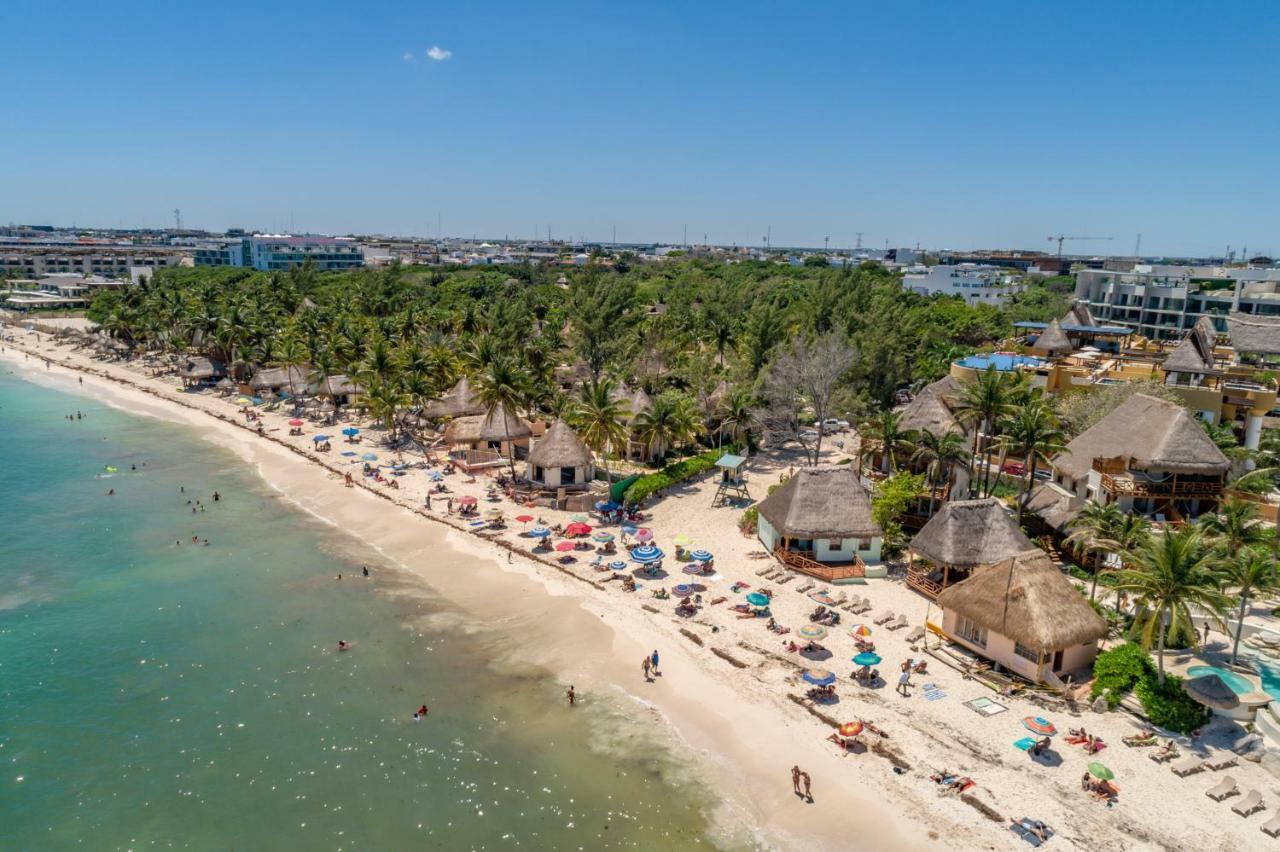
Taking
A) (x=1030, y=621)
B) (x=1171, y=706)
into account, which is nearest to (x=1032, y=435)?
(x=1030, y=621)

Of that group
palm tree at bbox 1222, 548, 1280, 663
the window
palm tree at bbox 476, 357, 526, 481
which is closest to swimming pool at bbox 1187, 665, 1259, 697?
palm tree at bbox 1222, 548, 1280, 663

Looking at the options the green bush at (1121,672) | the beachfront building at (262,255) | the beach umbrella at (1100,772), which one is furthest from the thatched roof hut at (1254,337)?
the beachfront building at (262,255)

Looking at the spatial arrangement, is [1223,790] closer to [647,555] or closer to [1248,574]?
[1248,574]

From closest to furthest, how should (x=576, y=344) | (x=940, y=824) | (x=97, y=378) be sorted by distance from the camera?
(x=940, y=824)
(x=576, y=344)
(x=97, y=378)

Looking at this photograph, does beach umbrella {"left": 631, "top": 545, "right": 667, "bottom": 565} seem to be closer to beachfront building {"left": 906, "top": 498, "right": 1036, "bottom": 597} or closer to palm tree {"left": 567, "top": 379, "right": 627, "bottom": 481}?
palm tree {"left": 567, "top": 379, "right": 627, "bottom": 481}

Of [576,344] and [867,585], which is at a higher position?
[576,344]

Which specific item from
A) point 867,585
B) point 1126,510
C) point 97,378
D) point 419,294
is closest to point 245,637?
point 867,585

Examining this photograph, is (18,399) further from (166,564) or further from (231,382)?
(166,564)
